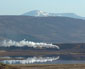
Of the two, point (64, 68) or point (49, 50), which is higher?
point (49, 50)

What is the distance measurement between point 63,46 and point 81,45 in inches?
324

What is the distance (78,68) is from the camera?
7781 centimetres

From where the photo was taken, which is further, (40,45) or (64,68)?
(40,45)

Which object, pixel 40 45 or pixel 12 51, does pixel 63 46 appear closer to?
pixel 40 45

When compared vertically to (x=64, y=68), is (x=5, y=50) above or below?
above

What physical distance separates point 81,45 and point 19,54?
37.2 m

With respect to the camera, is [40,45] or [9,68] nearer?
[9,68]

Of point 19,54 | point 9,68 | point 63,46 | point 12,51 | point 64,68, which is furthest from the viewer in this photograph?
point 63,46

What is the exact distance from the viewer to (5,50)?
551 ft

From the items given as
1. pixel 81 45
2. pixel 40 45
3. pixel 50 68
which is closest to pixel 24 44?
pixel 40 45

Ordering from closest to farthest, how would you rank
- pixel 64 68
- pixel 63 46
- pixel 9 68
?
pixel 9 68 → pixel 64 68 → pixel 63 46

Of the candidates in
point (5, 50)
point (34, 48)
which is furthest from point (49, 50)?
point (5, 50)

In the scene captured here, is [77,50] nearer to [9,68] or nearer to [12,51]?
[12,51]

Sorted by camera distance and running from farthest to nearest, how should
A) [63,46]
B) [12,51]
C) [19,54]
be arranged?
[63,46] < [12,51] < [19,54]
